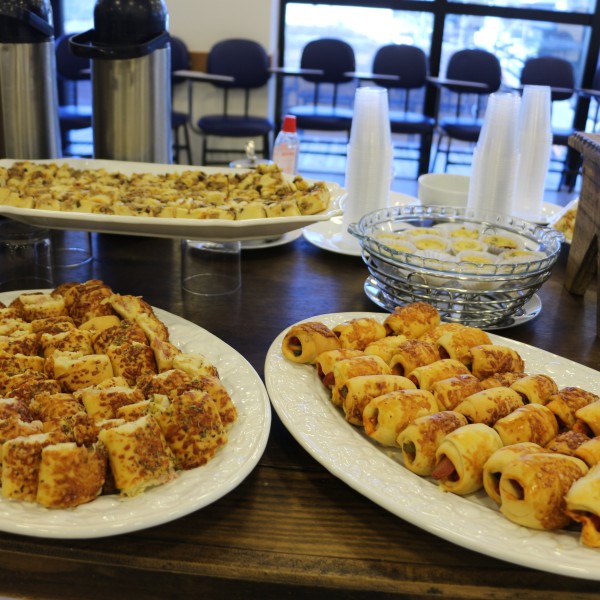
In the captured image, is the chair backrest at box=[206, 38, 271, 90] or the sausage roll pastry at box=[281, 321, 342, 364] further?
the chair backrest at box=[206, 38, 271, 90]

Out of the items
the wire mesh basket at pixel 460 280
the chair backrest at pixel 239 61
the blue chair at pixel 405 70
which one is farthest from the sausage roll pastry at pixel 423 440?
the chair backrest at pixel 239 61

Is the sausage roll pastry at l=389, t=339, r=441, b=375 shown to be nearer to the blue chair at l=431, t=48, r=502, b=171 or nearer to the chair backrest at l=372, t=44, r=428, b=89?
the blue chair at l=431, t=48, r=502, b=171

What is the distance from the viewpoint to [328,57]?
15.6ft

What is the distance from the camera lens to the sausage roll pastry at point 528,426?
28.5 inches

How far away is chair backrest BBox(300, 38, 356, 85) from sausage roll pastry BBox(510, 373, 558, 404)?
4.20 metres

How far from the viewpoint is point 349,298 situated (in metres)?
1.21

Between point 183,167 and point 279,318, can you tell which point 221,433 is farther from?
point 183,167

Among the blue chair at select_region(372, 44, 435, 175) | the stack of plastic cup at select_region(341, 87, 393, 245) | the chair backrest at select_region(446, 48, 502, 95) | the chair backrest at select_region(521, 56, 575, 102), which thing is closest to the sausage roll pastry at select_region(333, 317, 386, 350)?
the stack of plastic cup at select_region(341, 87, 393, 245)

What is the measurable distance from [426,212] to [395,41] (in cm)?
416

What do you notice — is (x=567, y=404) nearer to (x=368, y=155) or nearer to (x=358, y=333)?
(x=358, y=333)

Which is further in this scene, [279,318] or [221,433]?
[279,318]

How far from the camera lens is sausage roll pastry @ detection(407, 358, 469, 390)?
82 cm

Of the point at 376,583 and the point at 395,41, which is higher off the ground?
the point at 395,41

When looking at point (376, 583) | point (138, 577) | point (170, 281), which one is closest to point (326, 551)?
point (376, 583)
